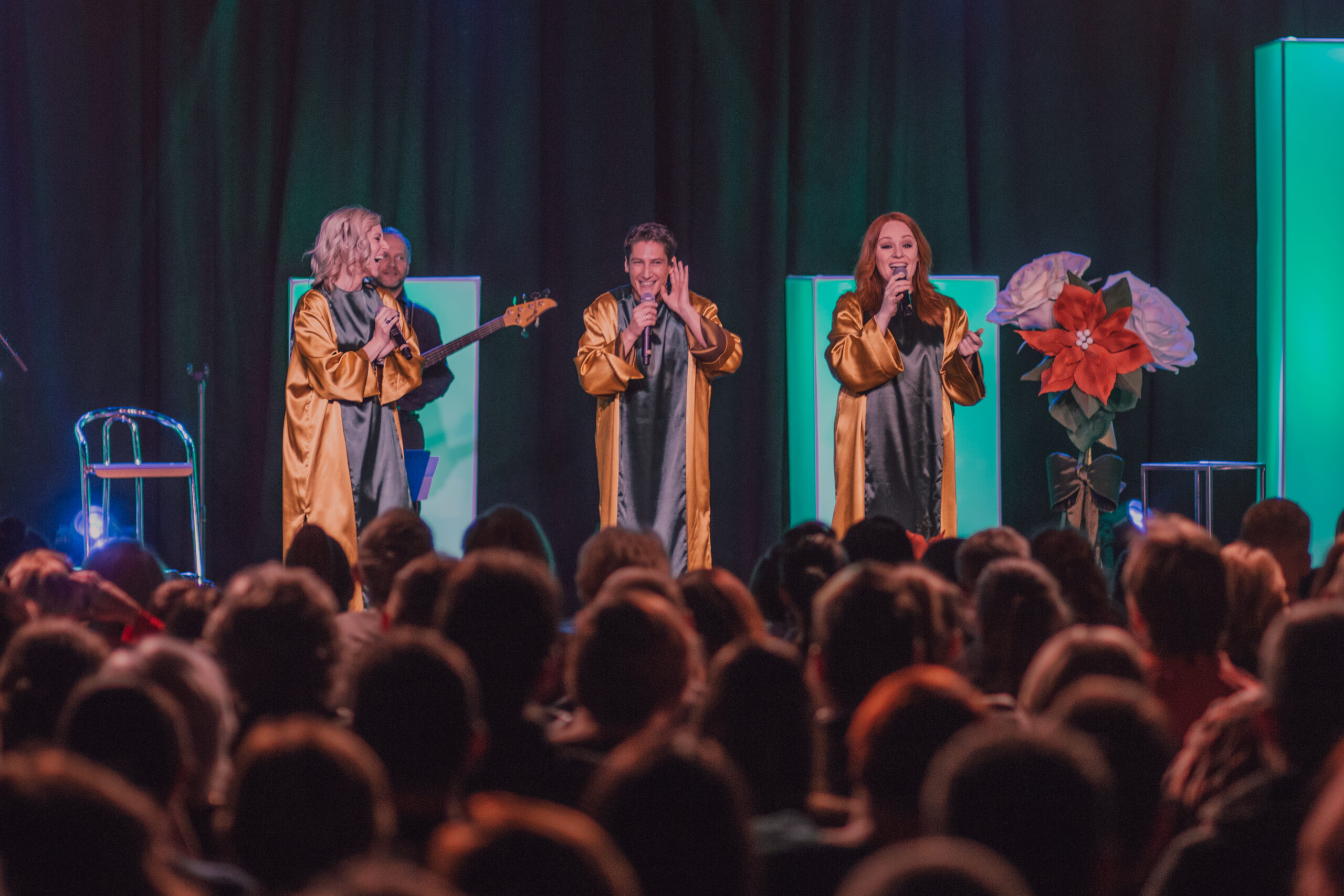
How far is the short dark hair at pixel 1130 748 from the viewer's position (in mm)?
1565

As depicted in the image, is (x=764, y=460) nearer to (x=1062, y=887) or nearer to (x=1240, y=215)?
(x=1240, y=215)

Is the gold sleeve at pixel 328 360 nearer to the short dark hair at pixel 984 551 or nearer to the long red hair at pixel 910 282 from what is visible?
the long red hair at pixel 910 282

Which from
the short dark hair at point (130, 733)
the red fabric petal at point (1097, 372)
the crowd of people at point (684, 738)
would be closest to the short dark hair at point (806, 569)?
the crowd of people at point (684, 738)

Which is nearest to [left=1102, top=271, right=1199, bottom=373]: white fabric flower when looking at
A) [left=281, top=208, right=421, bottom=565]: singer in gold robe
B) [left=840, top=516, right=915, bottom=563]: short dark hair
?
[left=840, top=516, right=915, bottom=563]: short dark hair

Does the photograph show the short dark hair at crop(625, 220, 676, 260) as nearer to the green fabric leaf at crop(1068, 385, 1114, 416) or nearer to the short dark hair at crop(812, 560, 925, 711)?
the green fabric leaf at crop(1068, 385, 1114, 416)

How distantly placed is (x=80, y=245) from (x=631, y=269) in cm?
264

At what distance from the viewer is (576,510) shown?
6.71 meters

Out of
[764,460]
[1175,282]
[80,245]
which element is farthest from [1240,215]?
[80,245]

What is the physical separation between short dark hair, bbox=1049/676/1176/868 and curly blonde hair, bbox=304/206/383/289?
4433 millimetres

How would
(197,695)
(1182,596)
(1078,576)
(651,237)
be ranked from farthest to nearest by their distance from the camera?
(651,237) < (1078,576) < (1182,596) < (197,695)

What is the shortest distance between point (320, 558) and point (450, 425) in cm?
253

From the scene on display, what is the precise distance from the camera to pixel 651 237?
5684 millimetres

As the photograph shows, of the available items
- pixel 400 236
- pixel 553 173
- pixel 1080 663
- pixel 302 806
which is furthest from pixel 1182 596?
pixel 553 173

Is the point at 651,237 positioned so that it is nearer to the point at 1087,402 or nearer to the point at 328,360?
the point at 328,360
